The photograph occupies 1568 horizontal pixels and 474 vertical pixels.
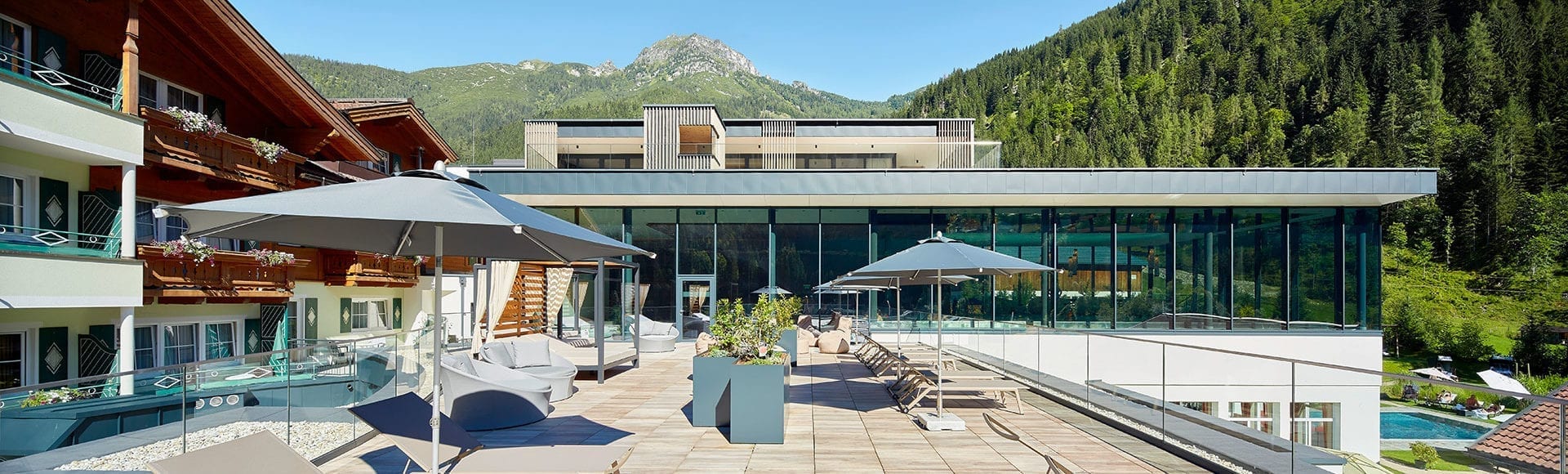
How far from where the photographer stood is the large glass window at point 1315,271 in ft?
69.1

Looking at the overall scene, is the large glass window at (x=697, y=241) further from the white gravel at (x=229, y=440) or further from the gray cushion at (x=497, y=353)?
the white gravel at (x=229, y=440)

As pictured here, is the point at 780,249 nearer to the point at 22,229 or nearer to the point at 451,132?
the point at 22,229

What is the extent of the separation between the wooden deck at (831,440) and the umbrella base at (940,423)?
105mm

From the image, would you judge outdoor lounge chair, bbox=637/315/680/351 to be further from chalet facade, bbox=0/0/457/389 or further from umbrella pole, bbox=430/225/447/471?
umbrella pole, bbox=430/225/447/471

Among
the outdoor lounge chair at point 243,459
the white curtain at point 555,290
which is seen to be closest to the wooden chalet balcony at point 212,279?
the white curtain at point 555,290

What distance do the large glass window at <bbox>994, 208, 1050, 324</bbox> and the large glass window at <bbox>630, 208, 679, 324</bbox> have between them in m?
7.97

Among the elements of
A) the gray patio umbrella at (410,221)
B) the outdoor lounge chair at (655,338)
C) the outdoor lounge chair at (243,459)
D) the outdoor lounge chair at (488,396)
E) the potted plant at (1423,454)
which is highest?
the gray patio umbrella at (410,221)

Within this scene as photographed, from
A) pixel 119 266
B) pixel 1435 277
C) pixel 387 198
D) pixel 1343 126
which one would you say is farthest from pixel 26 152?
pixel 1343 126

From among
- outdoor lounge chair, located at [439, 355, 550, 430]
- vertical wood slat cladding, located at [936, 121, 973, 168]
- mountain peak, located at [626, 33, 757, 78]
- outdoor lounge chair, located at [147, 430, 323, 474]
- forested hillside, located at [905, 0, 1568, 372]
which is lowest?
outdoor lounge chair, located at [439, 355, 550, 430]

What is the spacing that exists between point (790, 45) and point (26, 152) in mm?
36754

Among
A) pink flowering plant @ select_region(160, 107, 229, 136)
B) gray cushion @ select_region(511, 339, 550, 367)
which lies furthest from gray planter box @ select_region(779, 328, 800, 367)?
pink flowering plant @ select_region(160, 107, 229, 136)

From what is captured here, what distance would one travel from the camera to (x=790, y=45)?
45.3 m

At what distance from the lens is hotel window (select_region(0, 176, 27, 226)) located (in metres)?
10.9

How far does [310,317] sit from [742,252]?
31.1 feet
